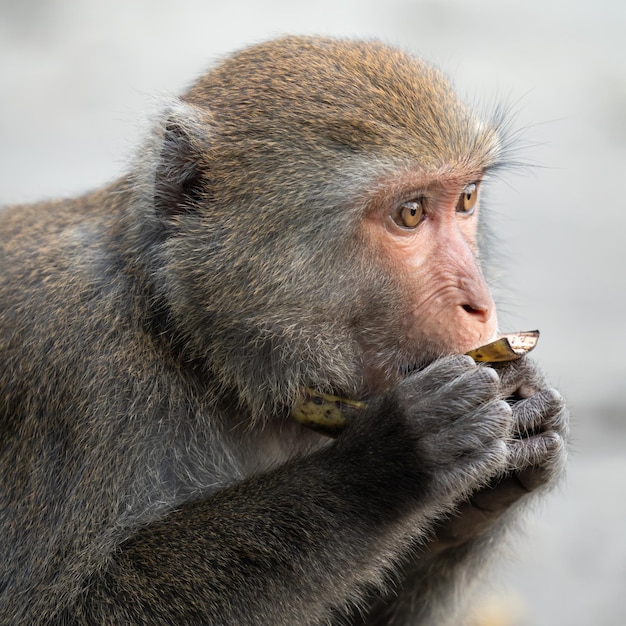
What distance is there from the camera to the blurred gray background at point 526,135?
723 centimetres

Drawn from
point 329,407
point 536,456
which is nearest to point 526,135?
point 536,456

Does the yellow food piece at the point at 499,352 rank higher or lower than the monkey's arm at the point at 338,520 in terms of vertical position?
higher

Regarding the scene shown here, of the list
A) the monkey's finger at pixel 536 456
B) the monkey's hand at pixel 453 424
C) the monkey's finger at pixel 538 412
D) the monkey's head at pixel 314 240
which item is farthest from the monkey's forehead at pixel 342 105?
the monkey's finger at pixel 536 456

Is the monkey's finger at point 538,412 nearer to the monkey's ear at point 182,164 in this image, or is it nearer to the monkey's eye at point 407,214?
the monkey's eye at point 407,214

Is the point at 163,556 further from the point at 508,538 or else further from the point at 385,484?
the point at 508,538

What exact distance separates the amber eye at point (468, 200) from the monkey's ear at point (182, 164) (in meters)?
1.11

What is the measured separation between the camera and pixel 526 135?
12.2 m

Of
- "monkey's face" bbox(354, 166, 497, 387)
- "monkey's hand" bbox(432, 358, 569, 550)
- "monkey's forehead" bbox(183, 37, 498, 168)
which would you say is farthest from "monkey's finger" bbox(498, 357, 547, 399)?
"monkey's forehead" bbox(183, 37, 498, 168)

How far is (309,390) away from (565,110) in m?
9.96

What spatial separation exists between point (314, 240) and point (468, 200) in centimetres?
82

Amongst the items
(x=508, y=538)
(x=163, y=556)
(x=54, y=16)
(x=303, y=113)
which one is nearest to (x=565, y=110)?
(x=54, y=16)

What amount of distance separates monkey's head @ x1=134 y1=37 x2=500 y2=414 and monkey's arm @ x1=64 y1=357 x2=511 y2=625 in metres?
0.31

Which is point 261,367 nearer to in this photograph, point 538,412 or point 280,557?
point 280,557

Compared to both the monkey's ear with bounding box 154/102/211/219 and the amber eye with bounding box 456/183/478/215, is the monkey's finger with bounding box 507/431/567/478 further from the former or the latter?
the monkey's ear with bounding box 154/102/211/219
